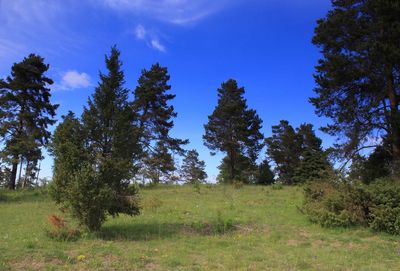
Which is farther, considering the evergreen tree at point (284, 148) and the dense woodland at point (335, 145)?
the evergreen tree at point (284, 148)

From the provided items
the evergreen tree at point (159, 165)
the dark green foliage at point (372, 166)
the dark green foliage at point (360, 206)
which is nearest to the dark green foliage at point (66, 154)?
the dark green foliage at point (360, 206)

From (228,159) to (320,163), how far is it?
84.2ft

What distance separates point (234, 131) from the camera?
40719 millimetres

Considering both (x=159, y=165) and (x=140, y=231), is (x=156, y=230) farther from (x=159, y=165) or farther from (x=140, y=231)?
(x=159, y=165)

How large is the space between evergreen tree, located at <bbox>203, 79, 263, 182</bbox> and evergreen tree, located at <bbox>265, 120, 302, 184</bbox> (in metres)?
8.80

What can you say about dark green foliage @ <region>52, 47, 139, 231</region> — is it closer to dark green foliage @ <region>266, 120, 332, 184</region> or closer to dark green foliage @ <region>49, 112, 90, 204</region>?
dark green foliage @ <region>49, 112, 90, 204</region>

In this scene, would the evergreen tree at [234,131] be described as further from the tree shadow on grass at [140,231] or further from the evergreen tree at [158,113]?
the tree shadow on grass at [140,231]

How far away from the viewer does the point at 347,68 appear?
58.1 feet

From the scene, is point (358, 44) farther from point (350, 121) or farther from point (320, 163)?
point (320, 163)

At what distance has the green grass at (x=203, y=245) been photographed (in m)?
8.53

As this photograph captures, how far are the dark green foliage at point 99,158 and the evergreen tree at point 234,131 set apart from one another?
88.3ft

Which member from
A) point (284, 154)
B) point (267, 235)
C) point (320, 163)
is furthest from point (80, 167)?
point (284, 154)

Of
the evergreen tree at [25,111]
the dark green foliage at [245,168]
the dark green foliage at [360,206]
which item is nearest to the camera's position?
the dark green foliage at [360,206]

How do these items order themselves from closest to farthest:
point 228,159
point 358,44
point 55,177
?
point 55,177, point 358,44, point 228,159
